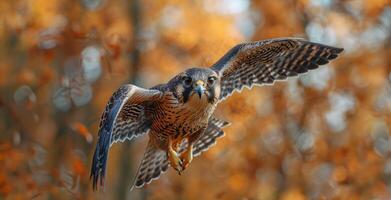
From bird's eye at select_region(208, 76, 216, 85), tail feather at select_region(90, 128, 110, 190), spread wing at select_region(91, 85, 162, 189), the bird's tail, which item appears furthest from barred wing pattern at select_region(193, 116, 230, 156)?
tail feather at select_region(90, 128, 110, 190)

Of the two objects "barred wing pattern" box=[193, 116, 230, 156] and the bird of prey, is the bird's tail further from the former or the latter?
"barred wing pattern" box=[193, 116, 230, 156]

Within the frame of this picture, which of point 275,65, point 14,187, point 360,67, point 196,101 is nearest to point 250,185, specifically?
point 360,67

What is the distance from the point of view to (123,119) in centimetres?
793

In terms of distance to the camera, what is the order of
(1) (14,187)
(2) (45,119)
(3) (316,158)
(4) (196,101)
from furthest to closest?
(2) (45,119)
(3) (316,158)
(1) (14,187)
(4) (196,101)

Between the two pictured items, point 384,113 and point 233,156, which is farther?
point 233,156

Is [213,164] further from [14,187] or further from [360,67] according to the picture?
[14,187]

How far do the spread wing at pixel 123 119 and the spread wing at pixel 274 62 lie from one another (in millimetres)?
1025

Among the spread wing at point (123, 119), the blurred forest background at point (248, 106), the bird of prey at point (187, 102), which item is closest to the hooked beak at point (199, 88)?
the bird of prey at point (187, 102)

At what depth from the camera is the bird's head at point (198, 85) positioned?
6719mm

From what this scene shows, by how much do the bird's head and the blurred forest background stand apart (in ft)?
10.1

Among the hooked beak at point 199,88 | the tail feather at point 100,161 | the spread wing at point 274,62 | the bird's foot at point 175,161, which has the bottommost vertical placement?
the tail feather at point 100,161

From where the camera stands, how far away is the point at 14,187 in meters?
10.7

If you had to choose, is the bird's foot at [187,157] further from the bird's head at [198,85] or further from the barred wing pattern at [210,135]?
the barred wing pattern at [210,135]

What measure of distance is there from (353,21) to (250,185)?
3.85 meters
